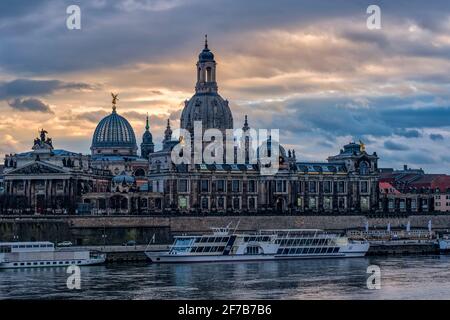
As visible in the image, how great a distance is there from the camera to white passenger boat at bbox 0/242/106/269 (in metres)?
70.1

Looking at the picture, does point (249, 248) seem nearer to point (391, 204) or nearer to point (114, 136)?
point (391, 204)

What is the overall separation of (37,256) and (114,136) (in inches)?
2691

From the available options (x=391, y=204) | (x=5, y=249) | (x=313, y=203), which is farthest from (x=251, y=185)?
(x=5, y=249)

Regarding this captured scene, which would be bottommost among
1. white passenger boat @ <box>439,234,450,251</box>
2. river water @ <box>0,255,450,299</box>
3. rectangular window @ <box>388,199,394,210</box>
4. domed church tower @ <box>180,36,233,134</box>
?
river water @ <box>0,255,450,299</box>

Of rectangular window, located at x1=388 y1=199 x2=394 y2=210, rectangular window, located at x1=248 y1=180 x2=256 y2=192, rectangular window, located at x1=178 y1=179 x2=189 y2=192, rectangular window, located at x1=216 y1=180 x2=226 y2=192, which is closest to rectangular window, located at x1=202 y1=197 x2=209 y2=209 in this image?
rectangular window, located at x1=216 y1=180 x2=226 y2=192

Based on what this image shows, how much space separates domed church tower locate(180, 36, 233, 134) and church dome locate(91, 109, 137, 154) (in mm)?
9333

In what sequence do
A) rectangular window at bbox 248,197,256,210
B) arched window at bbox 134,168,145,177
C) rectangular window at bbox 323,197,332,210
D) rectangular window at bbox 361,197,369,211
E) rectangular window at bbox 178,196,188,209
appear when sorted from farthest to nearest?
arched window at bbox 134,168,145,177, rectangular window at bbox 361,197,369,211, rectangular window at bbox 323,197,332,210, rectangular window at bbox 248,197,256,210, rectangular window at bbox 178,196,188,209

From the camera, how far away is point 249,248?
7781cm

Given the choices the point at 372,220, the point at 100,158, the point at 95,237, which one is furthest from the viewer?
the point at 100,158

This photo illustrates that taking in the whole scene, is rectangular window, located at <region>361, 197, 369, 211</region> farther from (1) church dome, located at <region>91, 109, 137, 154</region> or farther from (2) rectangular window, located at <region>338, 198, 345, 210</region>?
(1) church dome, located at <region>91, 109, 137, 154</region>
